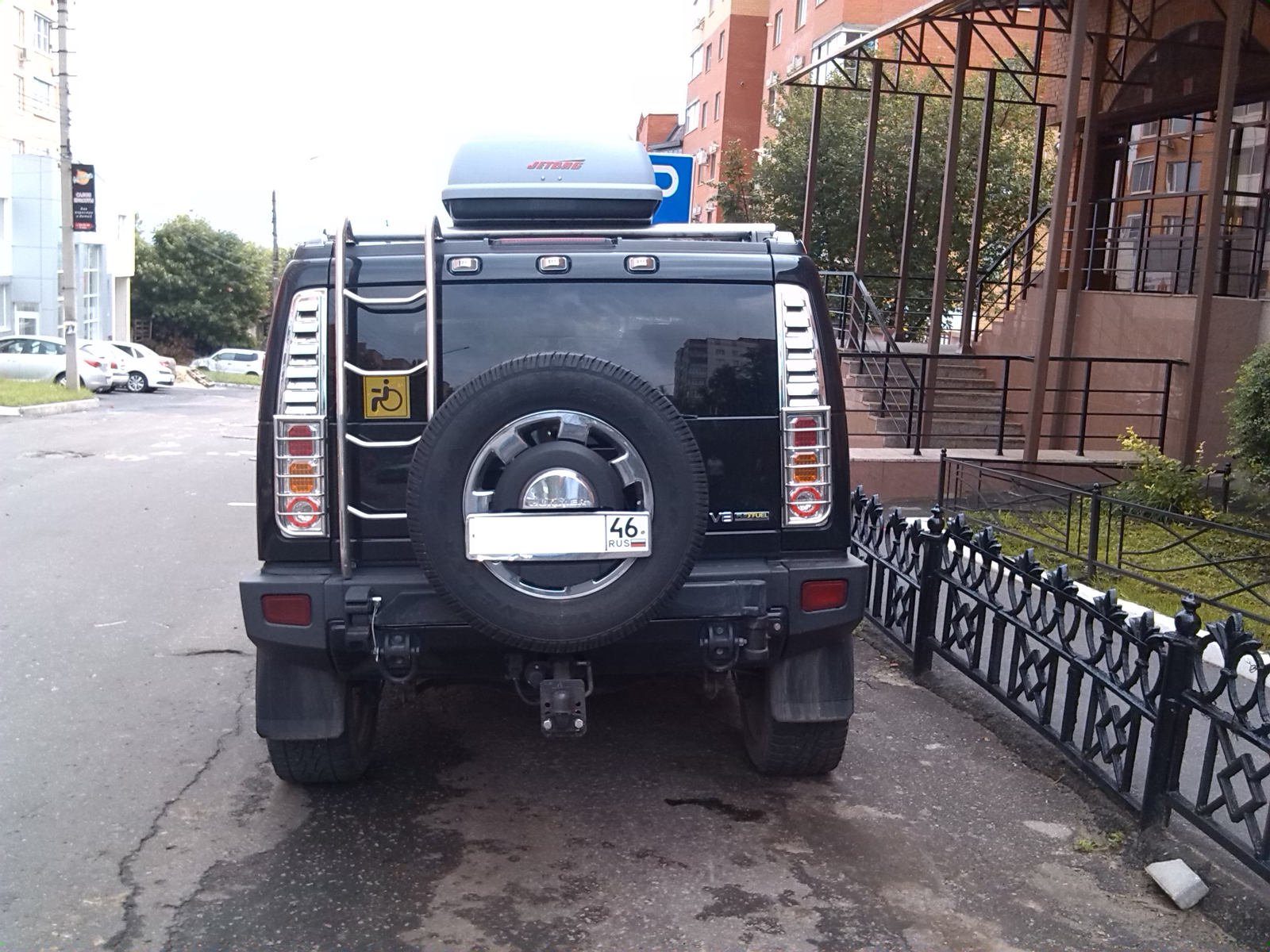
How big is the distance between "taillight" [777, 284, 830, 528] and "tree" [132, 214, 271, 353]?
54.7m

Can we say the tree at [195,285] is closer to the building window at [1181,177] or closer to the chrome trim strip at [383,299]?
Answer: the building window at [1181,177]

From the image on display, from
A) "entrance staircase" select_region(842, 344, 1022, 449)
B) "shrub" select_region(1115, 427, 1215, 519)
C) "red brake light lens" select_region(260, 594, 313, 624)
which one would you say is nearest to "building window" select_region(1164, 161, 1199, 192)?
"entrance staircase" select_region(842, 344, 1022, 449)

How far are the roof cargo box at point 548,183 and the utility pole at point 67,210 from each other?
23.7 m

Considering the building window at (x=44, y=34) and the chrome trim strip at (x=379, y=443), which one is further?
the building window at (x=44, y=34)

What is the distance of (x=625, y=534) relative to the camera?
3.80m

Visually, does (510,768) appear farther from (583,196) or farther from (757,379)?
(583,196)

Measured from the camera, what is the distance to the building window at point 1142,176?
56.2 feet

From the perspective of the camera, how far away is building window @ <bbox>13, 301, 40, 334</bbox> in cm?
4175

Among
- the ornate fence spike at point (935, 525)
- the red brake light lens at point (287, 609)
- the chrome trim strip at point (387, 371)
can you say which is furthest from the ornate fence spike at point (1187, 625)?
the red brake light lens at point (287, 609)

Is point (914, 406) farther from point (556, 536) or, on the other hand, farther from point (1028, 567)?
point (556, 536)

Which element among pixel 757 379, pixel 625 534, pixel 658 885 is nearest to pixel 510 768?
pixel 658 885

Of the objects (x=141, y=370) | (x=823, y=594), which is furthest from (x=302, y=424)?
(x=141, y=370)

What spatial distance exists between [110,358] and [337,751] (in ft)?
102

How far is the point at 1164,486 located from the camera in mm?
10461
